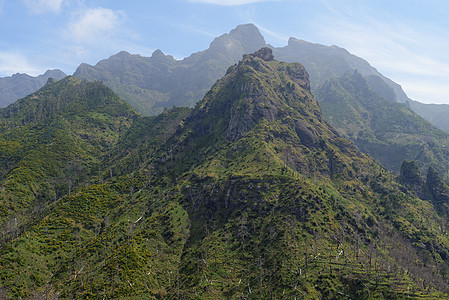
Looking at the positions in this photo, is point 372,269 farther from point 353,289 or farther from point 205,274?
point 205,274

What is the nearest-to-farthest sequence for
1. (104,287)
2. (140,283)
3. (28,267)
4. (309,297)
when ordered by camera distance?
1. (309,297)
2. (104,287)
3. (140,283)
4. (28,267)

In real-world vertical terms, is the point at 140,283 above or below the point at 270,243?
below

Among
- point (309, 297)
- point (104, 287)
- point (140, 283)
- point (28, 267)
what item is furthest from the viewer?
point (28, 267)

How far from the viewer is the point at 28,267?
7431 inches

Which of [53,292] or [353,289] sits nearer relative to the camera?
[353,289]

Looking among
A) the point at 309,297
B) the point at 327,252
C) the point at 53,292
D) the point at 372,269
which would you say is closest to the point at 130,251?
the point at 53,292

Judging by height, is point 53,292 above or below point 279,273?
below

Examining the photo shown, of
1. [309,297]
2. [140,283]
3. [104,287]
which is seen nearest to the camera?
[309,297]

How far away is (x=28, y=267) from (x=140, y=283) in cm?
7839

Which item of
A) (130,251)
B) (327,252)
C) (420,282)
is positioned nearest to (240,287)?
(327,252)

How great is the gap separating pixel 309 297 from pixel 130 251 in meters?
112

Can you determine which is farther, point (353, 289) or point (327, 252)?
point (327, 252)

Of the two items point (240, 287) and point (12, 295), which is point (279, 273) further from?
point (12, 295)

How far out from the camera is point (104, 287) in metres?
161
